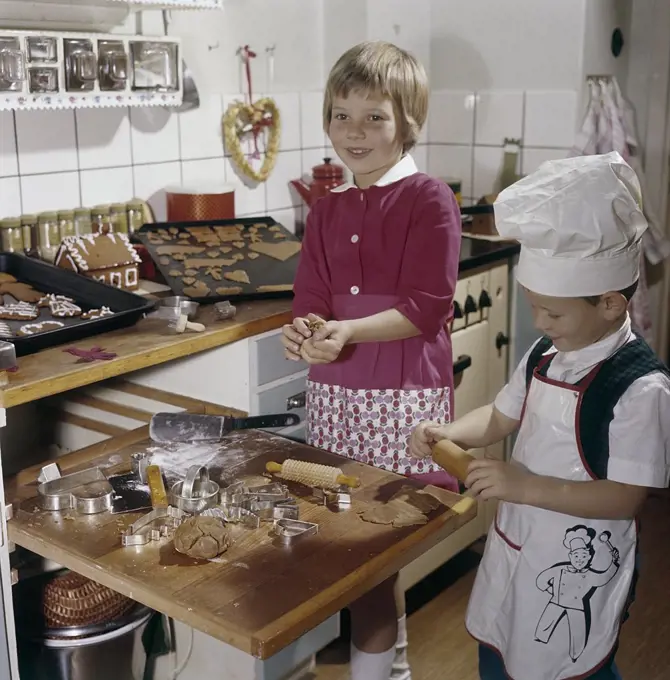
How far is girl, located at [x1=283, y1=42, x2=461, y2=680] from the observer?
1.57 metres

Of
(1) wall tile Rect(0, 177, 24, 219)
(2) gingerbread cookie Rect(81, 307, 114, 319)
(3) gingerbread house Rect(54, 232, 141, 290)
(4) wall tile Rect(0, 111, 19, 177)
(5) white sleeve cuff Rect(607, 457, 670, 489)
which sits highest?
(4) wall tile Rect(0, 111, 19, 177)

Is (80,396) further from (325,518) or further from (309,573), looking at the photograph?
(309,573)

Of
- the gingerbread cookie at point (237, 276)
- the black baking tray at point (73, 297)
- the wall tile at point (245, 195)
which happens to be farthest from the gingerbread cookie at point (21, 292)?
the wall tile at point (245, 195)

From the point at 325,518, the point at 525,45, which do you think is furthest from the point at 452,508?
the point at 525,45

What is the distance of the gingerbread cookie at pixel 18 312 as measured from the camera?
1.67m

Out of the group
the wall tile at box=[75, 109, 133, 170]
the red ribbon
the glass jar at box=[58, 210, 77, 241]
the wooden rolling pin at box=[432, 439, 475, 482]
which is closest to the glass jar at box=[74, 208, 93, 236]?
the glass jar at box=[58, 210, 77, 241]

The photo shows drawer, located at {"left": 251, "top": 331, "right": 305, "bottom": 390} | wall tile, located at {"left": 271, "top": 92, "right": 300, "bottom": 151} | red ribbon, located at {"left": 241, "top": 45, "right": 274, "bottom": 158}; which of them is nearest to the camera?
drawer, located at {"left": 251, "top": 331, "right": 305, "bottom": 390}

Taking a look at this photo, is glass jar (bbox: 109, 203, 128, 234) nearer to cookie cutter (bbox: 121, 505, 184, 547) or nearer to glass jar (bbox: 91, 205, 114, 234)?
glass jar (bbox: 91, 205, 114, 234)

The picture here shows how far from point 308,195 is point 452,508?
4.96 ft

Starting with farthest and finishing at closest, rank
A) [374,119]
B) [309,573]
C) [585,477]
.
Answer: [374,119]
[585,477]
[309,573]

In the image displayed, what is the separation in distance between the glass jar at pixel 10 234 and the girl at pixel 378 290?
706mm

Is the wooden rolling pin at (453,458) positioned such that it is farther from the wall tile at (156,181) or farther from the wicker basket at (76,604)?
the wall tile at (156,181)

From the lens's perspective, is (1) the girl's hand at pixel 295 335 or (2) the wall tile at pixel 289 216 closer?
(1) the girl's hand at pixel 295 335

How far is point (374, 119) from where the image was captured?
5.24 feet
